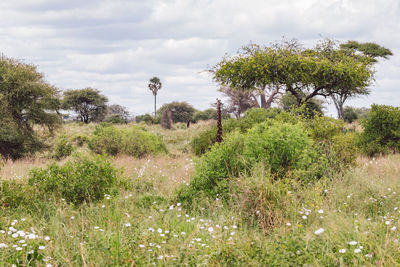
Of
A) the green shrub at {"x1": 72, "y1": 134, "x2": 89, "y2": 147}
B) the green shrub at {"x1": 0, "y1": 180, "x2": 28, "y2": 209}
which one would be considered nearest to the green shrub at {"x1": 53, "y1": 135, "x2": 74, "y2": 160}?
the green shrub at {"x1": 72, "y1": 134, "x2": 89, "y2": 147}

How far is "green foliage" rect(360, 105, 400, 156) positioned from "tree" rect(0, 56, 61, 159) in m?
16.5

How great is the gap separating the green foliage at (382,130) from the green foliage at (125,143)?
9811mm

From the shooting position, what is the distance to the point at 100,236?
509cm

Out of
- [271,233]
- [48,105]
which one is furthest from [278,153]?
[48,105]

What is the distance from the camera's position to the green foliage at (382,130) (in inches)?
644

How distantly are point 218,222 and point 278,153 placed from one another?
10.2 feet

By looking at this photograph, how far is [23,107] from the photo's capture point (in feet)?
67.6

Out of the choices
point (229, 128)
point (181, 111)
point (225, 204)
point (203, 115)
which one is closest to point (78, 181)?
point (225, 204)

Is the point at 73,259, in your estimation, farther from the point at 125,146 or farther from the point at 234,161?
the point at 125,146

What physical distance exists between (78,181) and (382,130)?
14167 mm

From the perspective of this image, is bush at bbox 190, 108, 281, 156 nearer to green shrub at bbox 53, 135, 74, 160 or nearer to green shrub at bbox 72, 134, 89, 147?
green shrub at bbox 53, 135, 74, 160

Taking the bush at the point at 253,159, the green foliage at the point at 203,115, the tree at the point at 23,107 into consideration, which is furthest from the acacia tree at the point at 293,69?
the green foliage at the point at 203,115

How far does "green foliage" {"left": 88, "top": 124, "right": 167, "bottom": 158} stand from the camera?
1797cm

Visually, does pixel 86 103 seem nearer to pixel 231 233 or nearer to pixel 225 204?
pixel 225 204
